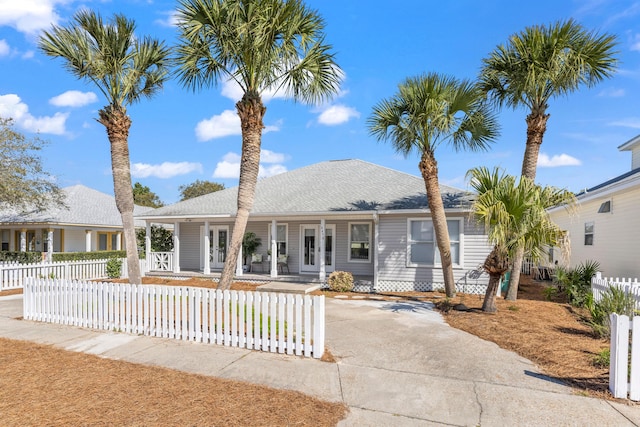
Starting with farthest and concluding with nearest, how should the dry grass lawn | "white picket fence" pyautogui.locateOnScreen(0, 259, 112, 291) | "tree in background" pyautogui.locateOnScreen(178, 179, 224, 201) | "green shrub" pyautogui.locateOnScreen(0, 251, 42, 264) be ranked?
"tree in background" pyautogui.locateOnScreen(178, 179, 224, 201)
"green shrub" pyautogui.locateOnScreen(0, 251, 42, 264)
"white picket fence" pyautogui.locateOnScreen(0, 259, 112, 291)
the dry grass lawn

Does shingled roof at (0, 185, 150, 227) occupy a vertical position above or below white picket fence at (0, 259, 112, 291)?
above

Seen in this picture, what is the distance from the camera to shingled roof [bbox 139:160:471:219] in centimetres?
1452

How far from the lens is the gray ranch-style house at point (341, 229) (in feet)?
44.7

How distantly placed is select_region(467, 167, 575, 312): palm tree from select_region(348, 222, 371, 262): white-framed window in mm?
7123

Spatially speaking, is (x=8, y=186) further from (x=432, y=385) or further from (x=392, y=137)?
(x=432, y=385)

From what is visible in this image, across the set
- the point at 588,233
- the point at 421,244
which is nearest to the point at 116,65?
the point at 421,244

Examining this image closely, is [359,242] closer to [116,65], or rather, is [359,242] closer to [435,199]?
[435,199]

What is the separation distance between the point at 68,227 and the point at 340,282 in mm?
18819

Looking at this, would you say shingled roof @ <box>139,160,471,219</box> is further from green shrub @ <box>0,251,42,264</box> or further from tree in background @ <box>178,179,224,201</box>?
tree in background @ <box>178,179,224,201</box>

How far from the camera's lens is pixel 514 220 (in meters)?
8.38

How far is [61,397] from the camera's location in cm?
457

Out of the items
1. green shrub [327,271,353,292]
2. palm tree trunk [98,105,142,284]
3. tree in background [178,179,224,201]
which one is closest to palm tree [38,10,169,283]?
palm tree trunk [98,105,142,284]

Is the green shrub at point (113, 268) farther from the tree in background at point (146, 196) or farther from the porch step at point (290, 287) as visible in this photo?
→ the tree in background at point (146, 196)

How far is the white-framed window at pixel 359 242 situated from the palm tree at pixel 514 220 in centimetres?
712
